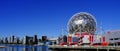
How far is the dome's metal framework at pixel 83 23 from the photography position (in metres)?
192

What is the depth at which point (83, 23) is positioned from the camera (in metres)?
192

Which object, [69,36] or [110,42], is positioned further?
[69,36]

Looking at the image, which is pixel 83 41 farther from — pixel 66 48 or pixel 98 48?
pixel 98 48

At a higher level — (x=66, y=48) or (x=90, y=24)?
(x=90, y=24)

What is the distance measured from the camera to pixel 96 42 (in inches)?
6442

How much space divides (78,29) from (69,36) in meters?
9.90

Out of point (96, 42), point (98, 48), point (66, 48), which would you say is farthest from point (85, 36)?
point (98, 48)

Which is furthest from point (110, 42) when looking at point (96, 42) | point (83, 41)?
point (83, 41)

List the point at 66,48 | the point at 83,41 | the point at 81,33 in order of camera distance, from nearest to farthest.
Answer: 1. the point at 66,48
2. the point at 83,41
3. the point at 81,33

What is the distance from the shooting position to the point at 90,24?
194m

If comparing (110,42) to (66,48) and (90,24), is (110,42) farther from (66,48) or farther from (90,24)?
(90,24)

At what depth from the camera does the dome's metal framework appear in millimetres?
191837

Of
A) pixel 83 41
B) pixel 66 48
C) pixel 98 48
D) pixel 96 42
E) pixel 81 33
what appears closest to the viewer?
pixel 98 48

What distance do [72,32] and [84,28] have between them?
36.3ft
